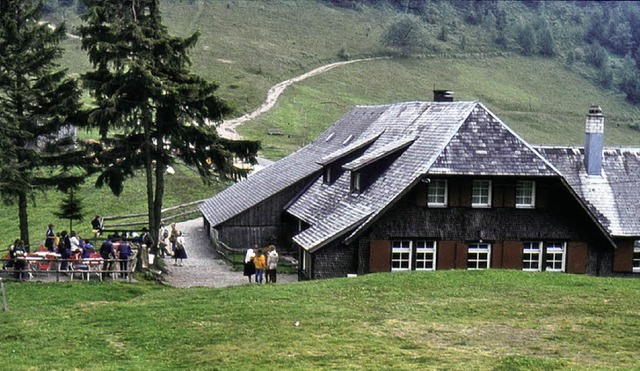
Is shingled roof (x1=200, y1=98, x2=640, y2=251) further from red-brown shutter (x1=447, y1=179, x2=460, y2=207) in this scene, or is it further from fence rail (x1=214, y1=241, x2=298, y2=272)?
fence rail (x1=214, y1=241, x2=298, y2=272)

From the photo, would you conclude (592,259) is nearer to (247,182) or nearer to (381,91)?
(247,182)

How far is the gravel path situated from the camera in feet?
115

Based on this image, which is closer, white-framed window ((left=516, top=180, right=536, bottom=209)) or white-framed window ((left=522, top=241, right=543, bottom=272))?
white-framed window ((left=516, top=180, right=536, bottom=209))

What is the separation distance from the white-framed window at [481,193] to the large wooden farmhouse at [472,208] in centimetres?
4

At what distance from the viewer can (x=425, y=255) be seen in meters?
34.2

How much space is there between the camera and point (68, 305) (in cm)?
2628

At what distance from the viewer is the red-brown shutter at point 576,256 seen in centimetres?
3516

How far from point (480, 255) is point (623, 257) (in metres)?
6.59

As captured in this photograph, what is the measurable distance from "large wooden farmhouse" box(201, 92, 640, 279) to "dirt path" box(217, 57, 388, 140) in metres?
41.1

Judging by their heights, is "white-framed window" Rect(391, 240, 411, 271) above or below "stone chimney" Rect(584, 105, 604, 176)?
below

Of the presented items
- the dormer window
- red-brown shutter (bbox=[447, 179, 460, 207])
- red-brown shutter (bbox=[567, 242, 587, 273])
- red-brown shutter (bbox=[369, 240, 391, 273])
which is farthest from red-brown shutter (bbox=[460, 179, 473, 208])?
the dormer window

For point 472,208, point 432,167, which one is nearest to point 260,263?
point 432,167

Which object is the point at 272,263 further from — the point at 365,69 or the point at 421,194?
the point at 365,69

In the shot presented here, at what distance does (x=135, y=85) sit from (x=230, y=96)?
75.8 meters
